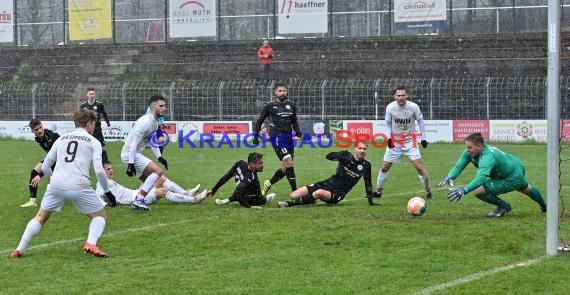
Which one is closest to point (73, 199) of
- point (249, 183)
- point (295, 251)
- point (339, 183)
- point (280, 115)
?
point (295, 251)

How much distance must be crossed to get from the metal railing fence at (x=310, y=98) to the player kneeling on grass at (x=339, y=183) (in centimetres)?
1916

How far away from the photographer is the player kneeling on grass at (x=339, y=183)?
1538cm

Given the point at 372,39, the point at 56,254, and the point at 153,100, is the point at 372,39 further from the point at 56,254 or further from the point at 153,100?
the point at 56,254

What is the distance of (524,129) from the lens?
33.2 metres

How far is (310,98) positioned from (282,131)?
19274 millimetres

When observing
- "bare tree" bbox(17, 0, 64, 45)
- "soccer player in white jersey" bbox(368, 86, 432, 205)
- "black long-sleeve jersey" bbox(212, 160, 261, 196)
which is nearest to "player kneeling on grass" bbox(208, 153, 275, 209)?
"black long-sleeve jersey" bbox(212, 160, 261, 196)

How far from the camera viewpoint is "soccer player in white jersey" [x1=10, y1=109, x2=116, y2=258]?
10719mm

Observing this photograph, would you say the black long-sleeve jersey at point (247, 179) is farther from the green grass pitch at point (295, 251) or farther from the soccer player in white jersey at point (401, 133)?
the soccer player in white jersey at point (401, 133)

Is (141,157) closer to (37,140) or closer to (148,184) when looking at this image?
(148,184)

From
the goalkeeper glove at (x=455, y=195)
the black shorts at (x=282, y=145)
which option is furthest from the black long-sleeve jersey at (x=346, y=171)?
the goalkeeper glove at (x=455, y=195)

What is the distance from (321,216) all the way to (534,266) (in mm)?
4504

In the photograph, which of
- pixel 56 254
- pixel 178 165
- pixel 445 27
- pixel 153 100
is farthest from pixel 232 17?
pixel 56 254

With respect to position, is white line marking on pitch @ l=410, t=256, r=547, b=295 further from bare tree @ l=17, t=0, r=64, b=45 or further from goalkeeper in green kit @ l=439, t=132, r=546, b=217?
bare tree @ l=17, t=0, r=64, b=45

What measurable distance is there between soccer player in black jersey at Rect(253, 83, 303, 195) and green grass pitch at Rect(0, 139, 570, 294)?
21.3 inches
